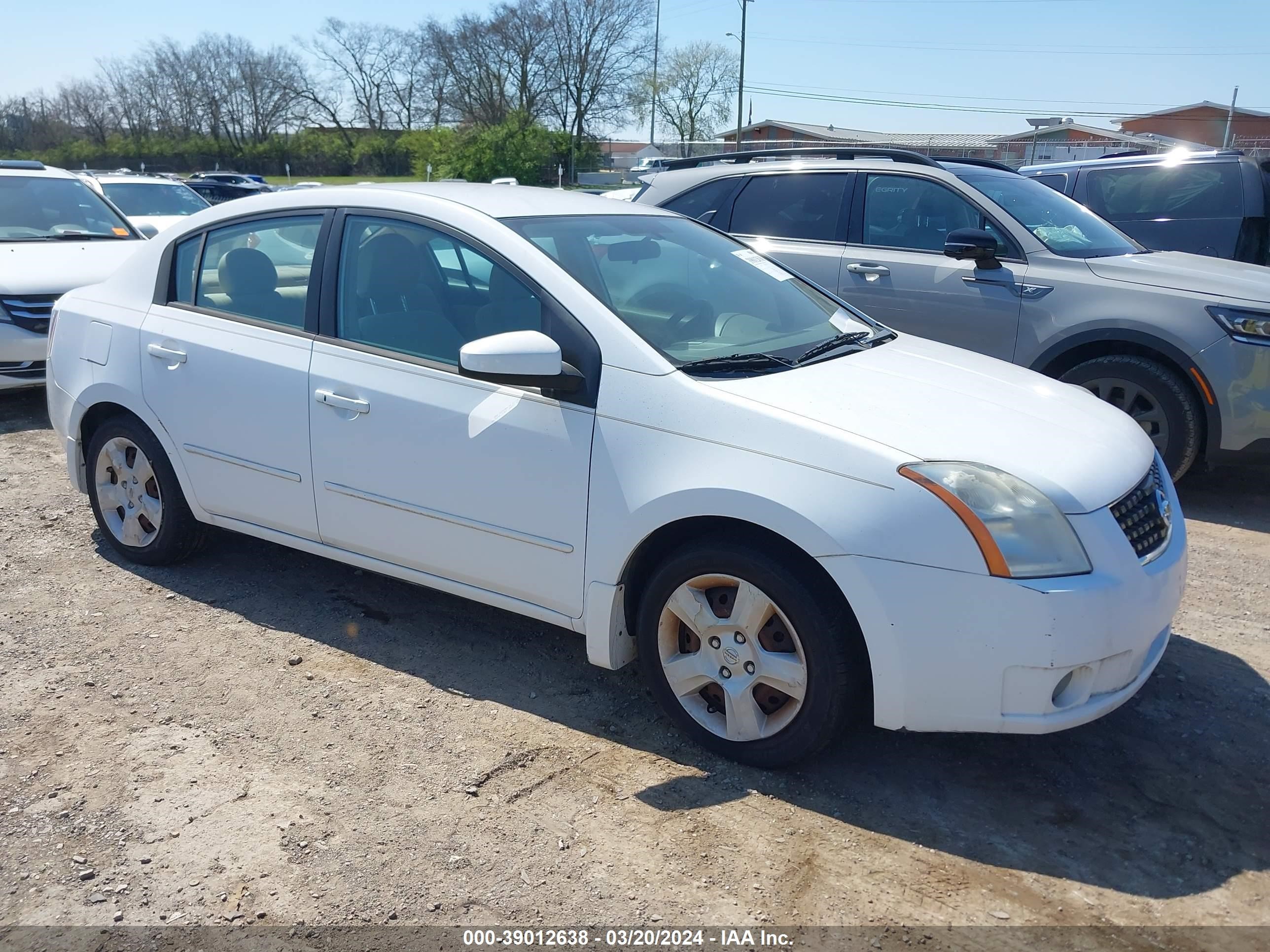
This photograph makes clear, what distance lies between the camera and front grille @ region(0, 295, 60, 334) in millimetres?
7320

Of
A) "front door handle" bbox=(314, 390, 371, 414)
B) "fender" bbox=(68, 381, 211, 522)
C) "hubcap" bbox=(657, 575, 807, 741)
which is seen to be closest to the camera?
"hubcap" bbox=(657, 575, 807, 741)

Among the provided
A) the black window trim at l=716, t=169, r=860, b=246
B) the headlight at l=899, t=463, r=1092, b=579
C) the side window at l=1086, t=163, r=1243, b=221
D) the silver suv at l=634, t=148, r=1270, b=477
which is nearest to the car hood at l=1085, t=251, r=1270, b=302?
the silver suv at l=634, t=148, r=1270, b=477

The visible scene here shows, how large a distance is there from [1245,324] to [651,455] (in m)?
4.03

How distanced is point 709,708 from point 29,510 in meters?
4.22

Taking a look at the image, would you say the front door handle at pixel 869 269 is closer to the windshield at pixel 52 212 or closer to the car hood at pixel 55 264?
the car hood at pixel 55 264

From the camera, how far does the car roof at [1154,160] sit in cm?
870

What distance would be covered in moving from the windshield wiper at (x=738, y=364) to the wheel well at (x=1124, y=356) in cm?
335

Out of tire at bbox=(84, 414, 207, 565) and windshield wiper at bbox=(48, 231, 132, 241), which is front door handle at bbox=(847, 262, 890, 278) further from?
windshield wiper at bbox=(48, 231, 132, 241)

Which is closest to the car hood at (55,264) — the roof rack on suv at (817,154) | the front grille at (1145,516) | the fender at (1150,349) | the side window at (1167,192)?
the roof rack on suv at (817,154)

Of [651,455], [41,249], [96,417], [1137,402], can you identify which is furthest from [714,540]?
[41,249]

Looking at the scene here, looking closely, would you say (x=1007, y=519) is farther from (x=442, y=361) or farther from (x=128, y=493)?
(x=128, y=493)

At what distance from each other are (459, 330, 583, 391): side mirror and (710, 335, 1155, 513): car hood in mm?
489

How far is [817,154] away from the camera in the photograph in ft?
23.3

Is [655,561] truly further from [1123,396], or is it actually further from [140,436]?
[1123,396]
